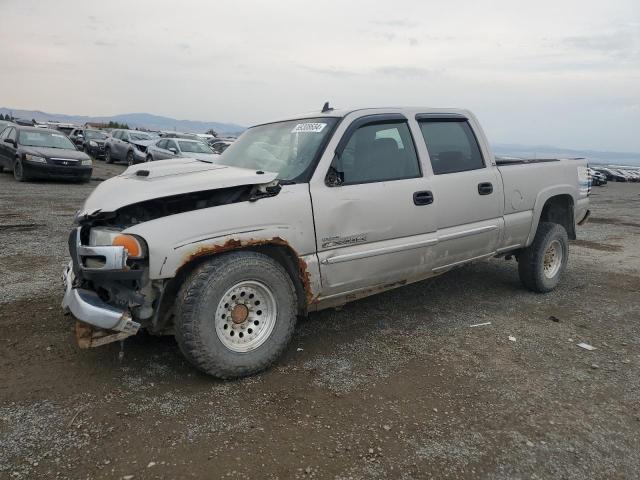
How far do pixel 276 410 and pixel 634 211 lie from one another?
1688 centimetres

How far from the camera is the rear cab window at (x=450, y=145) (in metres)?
4.43

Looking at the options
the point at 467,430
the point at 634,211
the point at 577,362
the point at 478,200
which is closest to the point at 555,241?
the point at 478,200

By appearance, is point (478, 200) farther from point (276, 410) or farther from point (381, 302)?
point (276, 410)

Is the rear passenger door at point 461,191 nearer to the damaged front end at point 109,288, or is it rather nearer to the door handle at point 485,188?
the door handle at point 485,188

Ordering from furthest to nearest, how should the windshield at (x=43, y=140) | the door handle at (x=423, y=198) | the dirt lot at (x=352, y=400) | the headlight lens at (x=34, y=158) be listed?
1. the windshield at (x=43, y=140)
2. the headlight lens at (x=34, y=158)
3. the door handle at (x=423, y=198)
4. the dirt lot at (x=352, y=400)

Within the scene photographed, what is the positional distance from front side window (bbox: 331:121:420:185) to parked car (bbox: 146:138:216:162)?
13.8m

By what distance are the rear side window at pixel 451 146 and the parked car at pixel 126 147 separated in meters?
17.5

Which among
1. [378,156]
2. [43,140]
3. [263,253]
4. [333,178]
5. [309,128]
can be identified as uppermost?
[43,140]

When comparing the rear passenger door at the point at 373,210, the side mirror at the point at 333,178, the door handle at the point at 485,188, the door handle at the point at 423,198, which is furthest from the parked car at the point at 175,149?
the side mirror at the point at 333,178

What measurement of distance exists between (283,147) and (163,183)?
1.13 meters

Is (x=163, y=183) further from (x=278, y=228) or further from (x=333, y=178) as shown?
(x=333, y=178)

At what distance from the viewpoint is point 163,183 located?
3.32 m

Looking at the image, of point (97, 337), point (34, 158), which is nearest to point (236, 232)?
point (97, 337)

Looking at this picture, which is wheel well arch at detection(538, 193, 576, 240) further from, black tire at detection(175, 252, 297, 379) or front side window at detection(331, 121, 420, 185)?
black tire at detection(175, 252, 297, 379)
